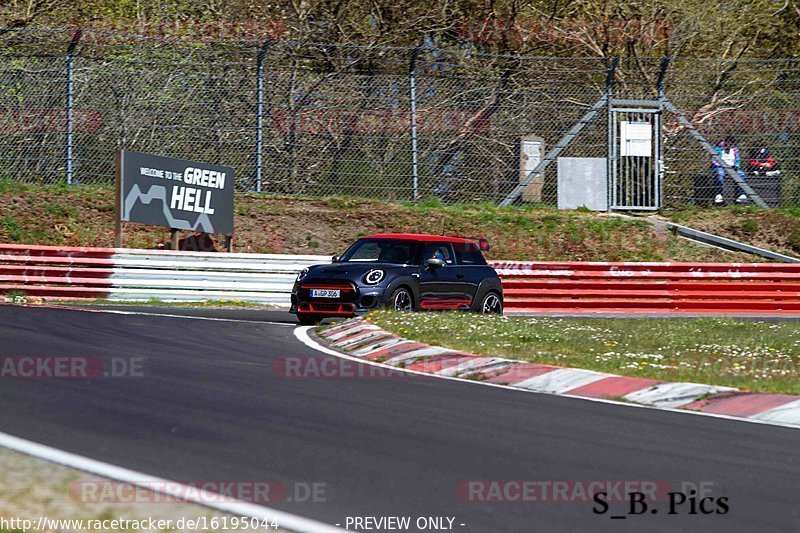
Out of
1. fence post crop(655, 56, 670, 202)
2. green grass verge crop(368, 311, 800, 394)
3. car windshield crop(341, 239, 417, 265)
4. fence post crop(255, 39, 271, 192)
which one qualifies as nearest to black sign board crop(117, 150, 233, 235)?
fence post crop(255, 39, 271, 192)

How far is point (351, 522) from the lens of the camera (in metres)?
4.90

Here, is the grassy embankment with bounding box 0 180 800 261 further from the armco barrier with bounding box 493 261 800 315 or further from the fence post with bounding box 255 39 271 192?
the armco barrier with bounding box 493 261 800 315

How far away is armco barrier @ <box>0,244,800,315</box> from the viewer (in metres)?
19.3

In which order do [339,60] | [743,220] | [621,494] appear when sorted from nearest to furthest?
[621,494]
[339,60]
[743,220]

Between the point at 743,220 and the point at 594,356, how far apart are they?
52.9 ft

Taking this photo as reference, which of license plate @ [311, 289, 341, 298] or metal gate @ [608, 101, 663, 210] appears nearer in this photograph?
license plate @ [311, 289, 341, 298]

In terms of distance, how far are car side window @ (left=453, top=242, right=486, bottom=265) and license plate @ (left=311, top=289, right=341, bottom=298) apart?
243cm

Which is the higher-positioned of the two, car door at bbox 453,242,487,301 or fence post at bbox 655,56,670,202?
fence post at bbox 655,56,670,202

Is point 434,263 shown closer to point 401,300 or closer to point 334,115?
point 401,300

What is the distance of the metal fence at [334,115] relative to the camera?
2281 cm

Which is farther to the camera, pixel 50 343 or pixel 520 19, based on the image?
pixel 520 19

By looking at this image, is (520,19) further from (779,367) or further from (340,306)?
(779,367)

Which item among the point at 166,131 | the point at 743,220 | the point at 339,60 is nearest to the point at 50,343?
the point at 166,131

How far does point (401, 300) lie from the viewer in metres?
16.0
